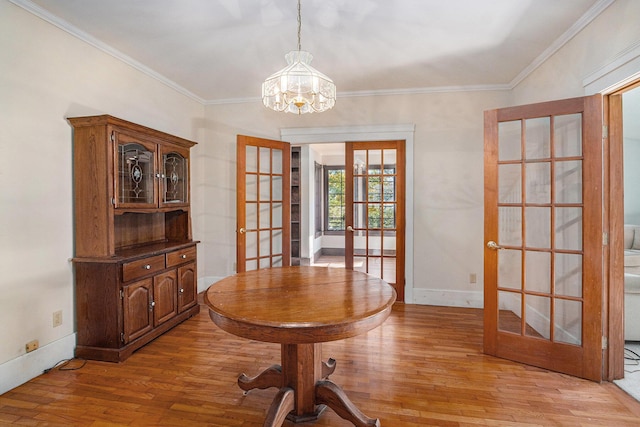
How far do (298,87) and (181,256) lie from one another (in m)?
2.08

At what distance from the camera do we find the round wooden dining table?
1406mm

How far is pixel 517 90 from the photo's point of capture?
3.54 meters

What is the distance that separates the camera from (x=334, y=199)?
7461mm

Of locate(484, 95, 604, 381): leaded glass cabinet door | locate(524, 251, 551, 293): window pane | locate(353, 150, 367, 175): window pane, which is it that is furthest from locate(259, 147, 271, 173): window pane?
locate(524, 251, 551, 293): window pane

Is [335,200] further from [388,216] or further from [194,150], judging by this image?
[194,150]

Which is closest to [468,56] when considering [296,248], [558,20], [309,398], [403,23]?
[558,20]

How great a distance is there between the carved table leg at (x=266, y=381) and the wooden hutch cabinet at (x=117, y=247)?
1.12m

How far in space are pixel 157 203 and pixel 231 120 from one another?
1.74 m

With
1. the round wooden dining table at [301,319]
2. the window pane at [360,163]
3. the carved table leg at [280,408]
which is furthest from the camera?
the window pane at [360,163]

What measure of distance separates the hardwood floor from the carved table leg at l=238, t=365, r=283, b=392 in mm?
84

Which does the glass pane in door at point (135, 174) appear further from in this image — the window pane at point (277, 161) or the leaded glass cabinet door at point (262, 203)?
the window pane at point (277, 161)

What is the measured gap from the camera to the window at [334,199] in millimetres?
7434

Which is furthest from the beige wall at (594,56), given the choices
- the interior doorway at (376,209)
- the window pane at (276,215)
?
the window pane at (276,215)

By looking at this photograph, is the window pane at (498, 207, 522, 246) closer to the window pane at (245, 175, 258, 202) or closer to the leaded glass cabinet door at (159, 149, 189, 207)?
the window pane at (245, 175, 258, 202)
